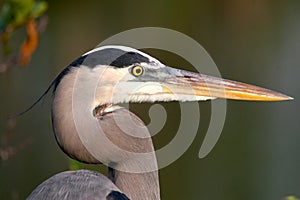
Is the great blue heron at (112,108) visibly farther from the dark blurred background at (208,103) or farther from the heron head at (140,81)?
the dark blurred background at (208,103)

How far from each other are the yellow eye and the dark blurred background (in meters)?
1.77

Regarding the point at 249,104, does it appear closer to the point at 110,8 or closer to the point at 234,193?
the point at 234,193

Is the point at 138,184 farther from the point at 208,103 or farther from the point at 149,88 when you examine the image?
the point at 208,103

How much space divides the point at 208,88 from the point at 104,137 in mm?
401

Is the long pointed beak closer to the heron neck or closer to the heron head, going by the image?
the heron head

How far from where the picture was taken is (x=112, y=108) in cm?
253

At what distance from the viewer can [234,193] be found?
5.25 meters

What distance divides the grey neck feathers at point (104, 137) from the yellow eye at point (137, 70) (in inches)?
4.9

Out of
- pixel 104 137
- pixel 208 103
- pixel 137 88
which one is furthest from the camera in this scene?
A: pixel 208 103

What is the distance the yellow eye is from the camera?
8.23ft

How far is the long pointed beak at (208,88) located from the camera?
8.45ft

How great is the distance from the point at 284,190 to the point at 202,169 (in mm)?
745

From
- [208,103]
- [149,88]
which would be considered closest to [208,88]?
[149,88]

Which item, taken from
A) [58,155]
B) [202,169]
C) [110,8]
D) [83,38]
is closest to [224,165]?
[202,169]
